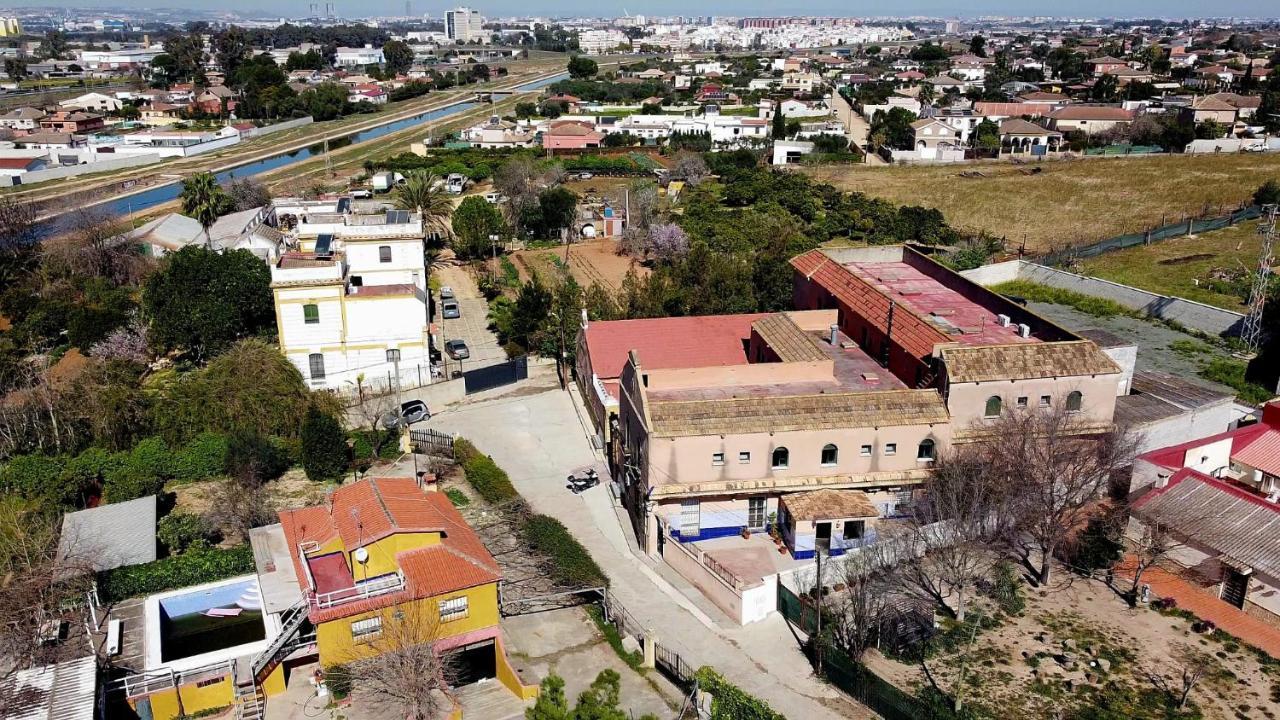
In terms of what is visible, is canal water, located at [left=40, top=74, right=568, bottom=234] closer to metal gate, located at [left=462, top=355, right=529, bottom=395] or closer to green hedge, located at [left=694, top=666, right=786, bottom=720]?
metal gate, located at [left=462, top=355, right=529, bottom=395]

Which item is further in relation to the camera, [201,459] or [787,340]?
[787,340]

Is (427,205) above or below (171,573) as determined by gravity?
above

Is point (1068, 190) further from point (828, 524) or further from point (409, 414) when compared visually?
point (828, 524)

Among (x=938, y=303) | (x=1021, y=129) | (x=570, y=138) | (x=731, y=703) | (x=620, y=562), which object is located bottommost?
(x=620, y=562)

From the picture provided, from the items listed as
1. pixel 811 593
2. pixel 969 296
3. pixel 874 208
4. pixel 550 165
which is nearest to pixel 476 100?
pixel 550 165

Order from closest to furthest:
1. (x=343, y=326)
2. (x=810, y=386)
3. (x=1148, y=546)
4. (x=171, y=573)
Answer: (x=171, y=573) < (x=1148, y=546) < (x=810, y=386) < (x=343, y=326)

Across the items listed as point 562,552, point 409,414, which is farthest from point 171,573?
point 409,414

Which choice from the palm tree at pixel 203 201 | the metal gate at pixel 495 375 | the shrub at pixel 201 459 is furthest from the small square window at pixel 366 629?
the palm tree at pixel 203 201

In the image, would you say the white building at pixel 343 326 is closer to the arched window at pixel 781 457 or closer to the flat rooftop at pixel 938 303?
the arched window at pixel 781 457
